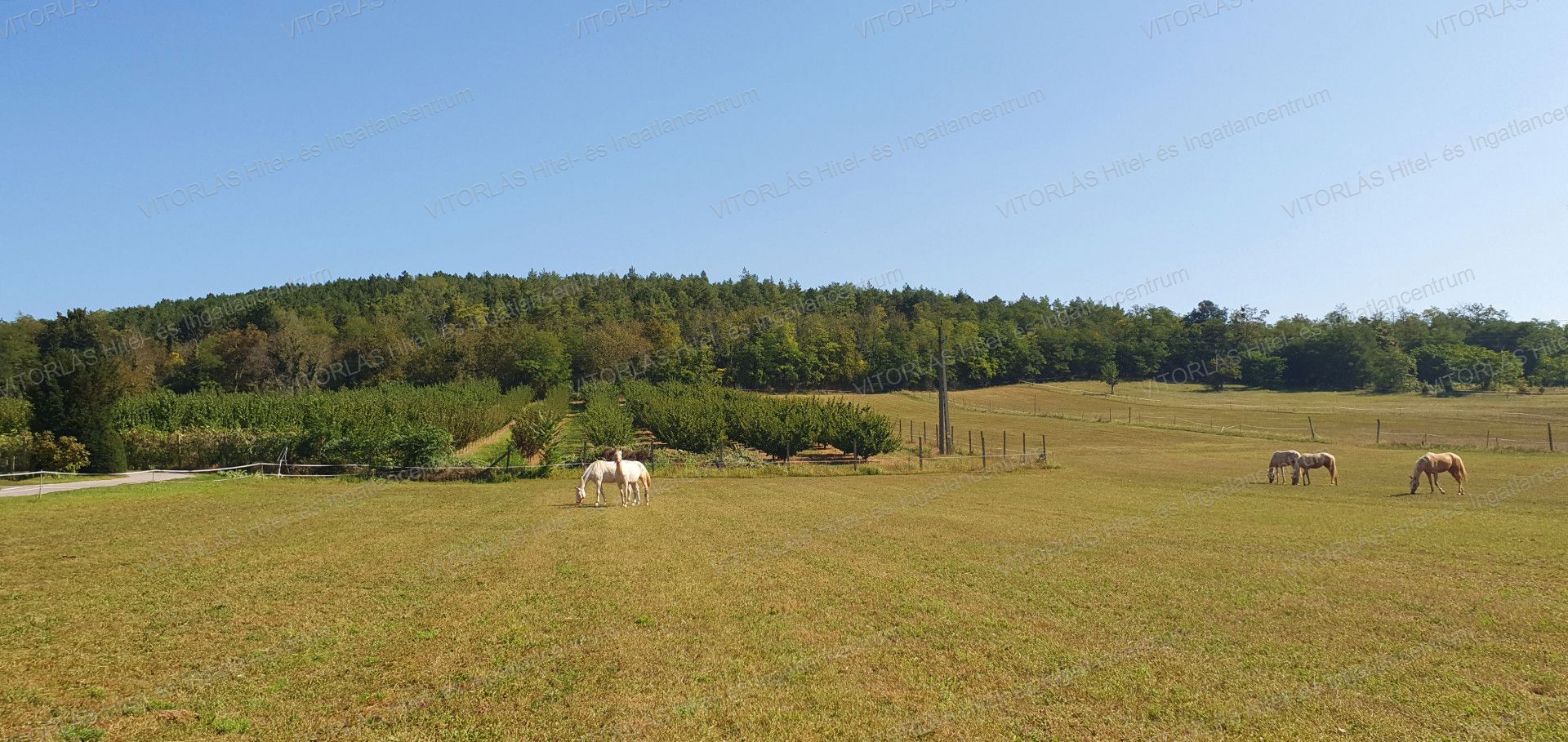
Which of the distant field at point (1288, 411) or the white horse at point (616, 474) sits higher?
the white horse at point (616, 474)

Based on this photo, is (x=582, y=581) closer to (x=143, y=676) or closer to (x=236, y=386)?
(x=143, y=676)

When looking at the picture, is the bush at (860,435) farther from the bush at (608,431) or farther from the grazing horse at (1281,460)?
the grazing horse at (1281,460)

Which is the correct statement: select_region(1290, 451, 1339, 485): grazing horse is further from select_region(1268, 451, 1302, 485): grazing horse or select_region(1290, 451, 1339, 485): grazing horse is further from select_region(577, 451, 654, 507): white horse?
select_region(577, 451, 654, 507): white horse

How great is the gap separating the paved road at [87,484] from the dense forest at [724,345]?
51.2 m

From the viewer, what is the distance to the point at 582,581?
10.9m

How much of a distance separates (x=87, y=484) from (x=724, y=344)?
97908 millimetres

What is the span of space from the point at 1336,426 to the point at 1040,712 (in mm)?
65854

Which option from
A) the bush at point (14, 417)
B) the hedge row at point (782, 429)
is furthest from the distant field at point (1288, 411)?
the bush at point (14, 417)

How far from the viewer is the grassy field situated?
6.18 m

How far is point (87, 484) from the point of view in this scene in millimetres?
22391

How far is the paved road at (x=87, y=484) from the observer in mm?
20391

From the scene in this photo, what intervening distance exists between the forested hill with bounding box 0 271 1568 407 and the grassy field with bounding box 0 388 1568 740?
3004 inches

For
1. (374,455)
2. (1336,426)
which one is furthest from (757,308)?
(374,455)

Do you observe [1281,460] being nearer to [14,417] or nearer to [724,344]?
[14,417]
